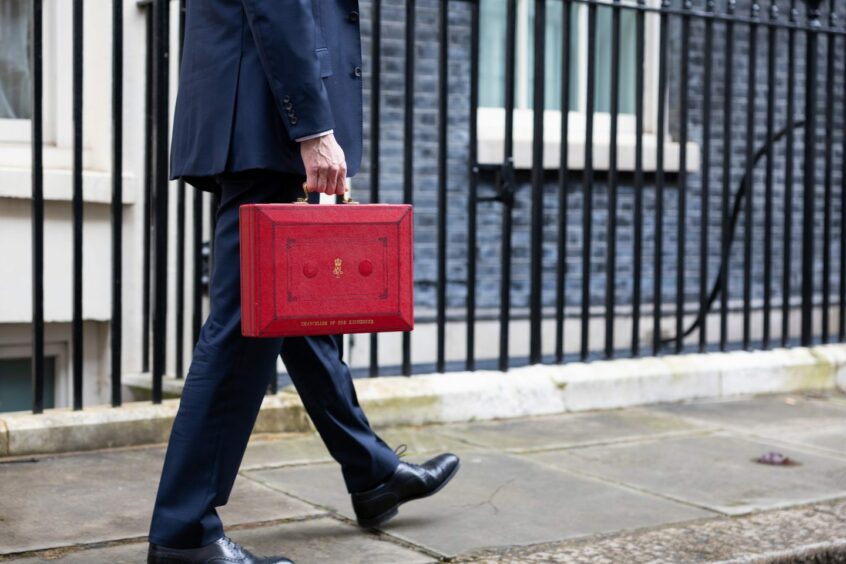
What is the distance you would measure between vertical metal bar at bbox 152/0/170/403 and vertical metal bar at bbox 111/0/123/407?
0.13 meters

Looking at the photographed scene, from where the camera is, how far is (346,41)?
3143 millimetres

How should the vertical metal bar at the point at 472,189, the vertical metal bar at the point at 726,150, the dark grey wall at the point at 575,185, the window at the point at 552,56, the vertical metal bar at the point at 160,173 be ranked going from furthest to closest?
the window at the point at 552,56, the dark grey wall at the point at 575,185, the vertical metal bar at the point at 726,150, the vertical metal bar at the point at 472,189, the vertical metal bar at the point at 160,173

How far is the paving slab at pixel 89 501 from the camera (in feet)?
11.1

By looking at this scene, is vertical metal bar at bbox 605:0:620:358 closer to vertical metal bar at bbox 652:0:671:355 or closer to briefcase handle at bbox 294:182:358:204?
vertical metal bar at bbox 652:0:671:355

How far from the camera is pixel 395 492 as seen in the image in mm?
3510

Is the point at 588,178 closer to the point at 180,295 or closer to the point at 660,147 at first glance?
the point at 660,147

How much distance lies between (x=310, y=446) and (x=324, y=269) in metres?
1.80

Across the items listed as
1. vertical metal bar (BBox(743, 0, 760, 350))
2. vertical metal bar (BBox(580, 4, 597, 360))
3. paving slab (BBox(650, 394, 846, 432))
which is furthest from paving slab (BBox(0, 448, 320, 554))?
vertical metal bar (BBox(743, 0, 760, 350))

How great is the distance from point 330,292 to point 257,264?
185 mm

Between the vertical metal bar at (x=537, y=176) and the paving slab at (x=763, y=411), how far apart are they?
0.71 meters

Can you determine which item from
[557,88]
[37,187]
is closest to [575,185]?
[557,88]

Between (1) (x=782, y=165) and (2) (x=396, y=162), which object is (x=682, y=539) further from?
(1) (x=782, y=165)

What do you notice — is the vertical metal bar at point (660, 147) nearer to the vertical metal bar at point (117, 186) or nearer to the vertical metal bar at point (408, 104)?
the vertical metal bar at point (408, 104)

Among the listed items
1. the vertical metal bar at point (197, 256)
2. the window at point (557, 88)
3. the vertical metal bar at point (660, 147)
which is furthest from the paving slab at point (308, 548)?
the window at point (557, 88)
